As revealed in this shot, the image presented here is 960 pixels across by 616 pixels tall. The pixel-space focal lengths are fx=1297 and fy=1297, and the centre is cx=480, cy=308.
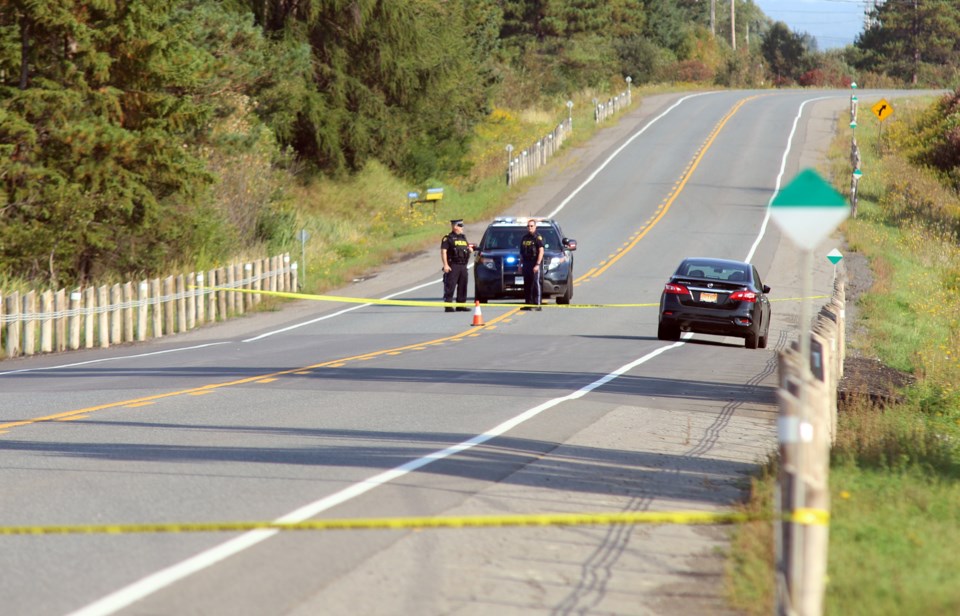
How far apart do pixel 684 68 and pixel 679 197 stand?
2305 inches

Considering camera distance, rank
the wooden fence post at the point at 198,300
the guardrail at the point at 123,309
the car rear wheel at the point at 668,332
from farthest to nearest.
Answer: the wooden fence post at the point at 198,300
the car rear wheel at the point at 668,332
the guardrail at the point at 123,309

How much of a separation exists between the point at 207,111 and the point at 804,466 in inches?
916

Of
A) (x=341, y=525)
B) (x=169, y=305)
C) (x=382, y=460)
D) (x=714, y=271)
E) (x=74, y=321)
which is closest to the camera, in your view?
(x=341, y=525)

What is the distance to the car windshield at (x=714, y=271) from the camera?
74.9 feet

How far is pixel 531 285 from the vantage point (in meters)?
27.4

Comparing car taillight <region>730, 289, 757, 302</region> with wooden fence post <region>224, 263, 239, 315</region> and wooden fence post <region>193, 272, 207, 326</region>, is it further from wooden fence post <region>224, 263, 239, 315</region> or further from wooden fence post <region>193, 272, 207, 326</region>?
wooden fence post <region>224, 263, 239, 315</region>

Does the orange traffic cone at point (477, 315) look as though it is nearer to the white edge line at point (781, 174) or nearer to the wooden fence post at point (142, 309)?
the white edge line at point (781, 174)

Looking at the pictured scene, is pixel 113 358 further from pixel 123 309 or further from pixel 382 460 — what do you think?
pixel 382 460

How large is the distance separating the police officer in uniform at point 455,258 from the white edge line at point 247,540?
540 inches

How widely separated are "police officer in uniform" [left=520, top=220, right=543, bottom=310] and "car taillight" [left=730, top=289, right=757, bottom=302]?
503 cm

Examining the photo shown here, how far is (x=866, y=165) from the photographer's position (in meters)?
57.2

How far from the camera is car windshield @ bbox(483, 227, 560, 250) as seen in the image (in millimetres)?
28281

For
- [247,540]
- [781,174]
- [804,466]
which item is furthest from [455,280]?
[781,174]

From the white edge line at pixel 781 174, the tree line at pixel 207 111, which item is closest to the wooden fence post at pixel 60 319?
the tree line at pixel 207 111
